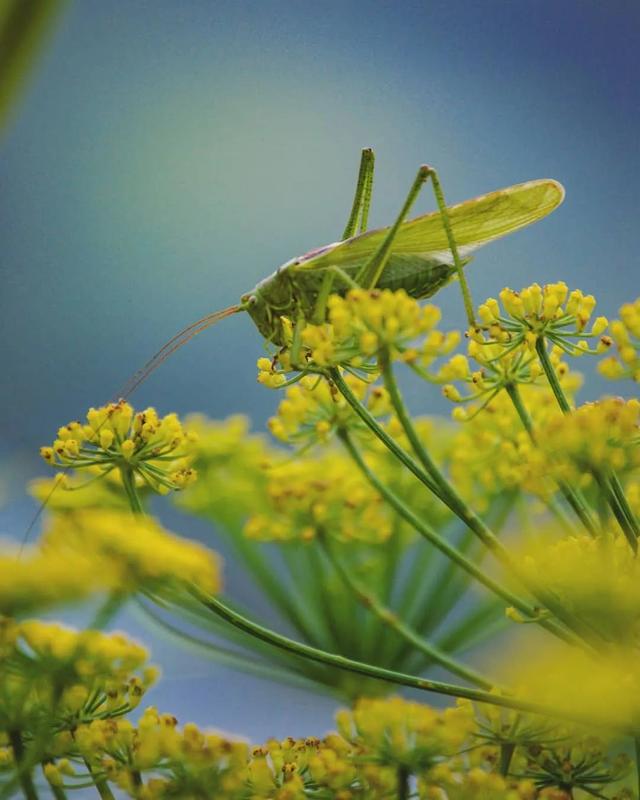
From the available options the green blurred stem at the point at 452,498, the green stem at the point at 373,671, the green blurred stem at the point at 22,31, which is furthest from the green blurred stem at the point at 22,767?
the green blurred stem at the point at 22,31

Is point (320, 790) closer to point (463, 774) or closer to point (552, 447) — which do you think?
point (463, 774)

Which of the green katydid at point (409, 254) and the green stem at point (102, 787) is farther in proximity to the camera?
the green katydid at point (409, 254)

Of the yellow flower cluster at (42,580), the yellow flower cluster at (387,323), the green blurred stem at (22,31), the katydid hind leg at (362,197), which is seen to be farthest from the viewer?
the katydid hind leg at (362,197)

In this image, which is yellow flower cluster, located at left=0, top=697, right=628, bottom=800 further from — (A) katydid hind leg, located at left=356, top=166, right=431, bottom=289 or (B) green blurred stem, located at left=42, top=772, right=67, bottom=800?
(A) katydid hind leg, located at left=356, top=166, right=431, bottom=289

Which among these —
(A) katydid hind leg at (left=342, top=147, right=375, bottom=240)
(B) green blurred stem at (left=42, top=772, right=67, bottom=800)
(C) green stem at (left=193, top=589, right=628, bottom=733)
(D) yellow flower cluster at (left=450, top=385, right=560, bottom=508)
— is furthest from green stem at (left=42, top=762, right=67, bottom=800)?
(A) katydid hind leg at (left=342, top=147, right=375, bottom=240)

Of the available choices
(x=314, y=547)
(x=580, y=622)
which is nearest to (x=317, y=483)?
(x=314, y=547)

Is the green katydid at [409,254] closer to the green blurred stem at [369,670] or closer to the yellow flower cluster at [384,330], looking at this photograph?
the yellow flower cluster at [384,330]
